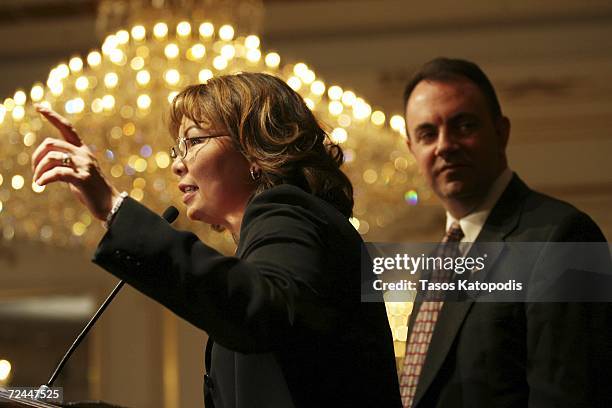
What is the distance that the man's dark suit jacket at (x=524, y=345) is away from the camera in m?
2.08

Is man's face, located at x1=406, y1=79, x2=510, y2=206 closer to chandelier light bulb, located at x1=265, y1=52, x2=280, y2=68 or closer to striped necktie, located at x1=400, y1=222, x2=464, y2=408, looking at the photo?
striped necktie, located at x1=400, y1=222, x2=464, y2=408

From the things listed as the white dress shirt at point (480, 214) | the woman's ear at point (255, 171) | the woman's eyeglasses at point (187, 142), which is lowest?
the woman's ear at point (255, 171)

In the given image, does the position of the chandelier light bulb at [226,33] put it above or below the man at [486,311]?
above

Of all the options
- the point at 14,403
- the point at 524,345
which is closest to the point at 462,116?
the point at 524,345

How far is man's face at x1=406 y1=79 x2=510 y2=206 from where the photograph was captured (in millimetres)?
2500

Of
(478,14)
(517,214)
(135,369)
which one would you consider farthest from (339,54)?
(517,214)

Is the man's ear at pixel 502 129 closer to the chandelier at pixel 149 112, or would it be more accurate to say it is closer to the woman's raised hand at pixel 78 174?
the woman's raised hand at pixel 78 174

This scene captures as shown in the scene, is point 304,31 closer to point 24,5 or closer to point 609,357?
point 24,5

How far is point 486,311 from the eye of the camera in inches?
87.8

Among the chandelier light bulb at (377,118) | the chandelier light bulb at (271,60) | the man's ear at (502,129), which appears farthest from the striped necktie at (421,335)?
the chandelier light bulb at (377,118)

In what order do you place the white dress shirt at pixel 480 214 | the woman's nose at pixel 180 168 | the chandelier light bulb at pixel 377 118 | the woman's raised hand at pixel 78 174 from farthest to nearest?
1. the chandelier light bulb at pixel 377 118
2. the white dress shirt at pixel 480 214
3. the woman's nose at pixel 180 168
4. the woman's raised hand at pixel 78 174

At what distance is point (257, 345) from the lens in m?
1.42

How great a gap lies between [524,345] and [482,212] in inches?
15.0

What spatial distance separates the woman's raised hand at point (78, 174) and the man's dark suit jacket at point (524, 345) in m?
0.99
